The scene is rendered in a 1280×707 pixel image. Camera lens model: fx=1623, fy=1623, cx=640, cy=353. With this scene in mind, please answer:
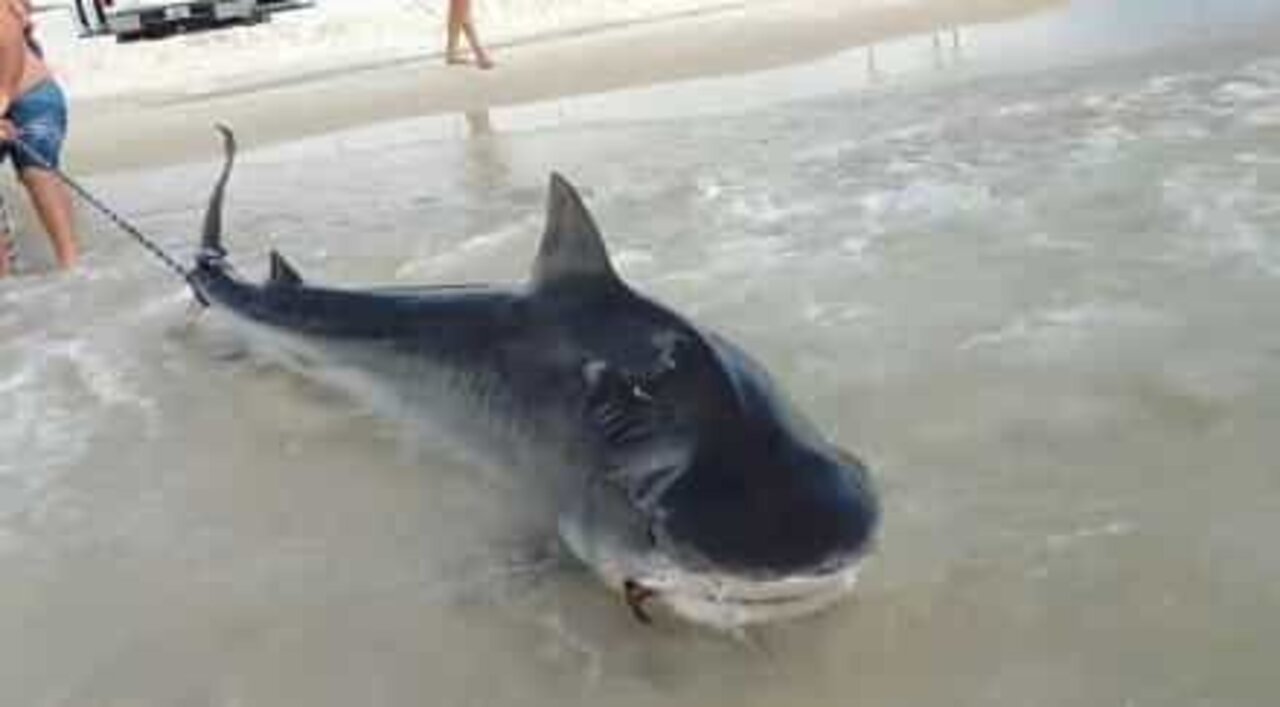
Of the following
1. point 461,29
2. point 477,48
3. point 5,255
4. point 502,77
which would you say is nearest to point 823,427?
point 5,255

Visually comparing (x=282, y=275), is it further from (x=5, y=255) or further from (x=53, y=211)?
(x=5, y=255)

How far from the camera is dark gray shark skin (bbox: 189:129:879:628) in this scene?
3029mm

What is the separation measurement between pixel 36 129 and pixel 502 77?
7.85 meters

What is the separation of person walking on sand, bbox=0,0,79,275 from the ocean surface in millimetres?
311

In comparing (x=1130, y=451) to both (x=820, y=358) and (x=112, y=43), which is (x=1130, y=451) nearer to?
(x=820, y=358)

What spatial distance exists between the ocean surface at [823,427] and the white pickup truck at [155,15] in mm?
11289

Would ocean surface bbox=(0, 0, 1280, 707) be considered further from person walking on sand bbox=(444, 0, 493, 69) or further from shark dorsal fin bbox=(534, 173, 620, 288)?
person walking on sand bbox=(444, 0, 493, 69)

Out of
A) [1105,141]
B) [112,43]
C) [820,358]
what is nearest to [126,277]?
[820,358]

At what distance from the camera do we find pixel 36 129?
822 cm

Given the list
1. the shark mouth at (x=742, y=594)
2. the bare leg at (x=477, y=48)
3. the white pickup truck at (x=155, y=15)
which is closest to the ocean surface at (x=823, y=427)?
the shark mouth at (x=742, y=594)

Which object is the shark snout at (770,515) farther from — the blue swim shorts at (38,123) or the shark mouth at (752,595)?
the blue swim shorts at (38,123)

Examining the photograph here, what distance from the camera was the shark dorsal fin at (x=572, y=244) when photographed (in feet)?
12.9

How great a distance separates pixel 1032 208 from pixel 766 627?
4022 millimetres

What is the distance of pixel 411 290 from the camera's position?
4953 mm
